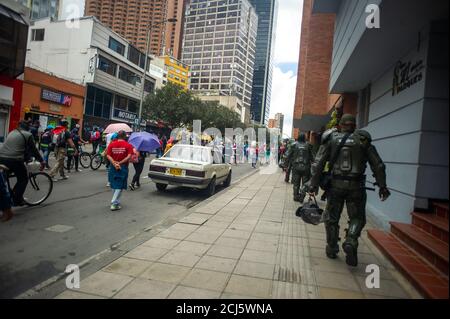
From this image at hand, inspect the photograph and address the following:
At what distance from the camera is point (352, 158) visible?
13.5ft

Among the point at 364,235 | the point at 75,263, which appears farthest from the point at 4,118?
the point at 364,235

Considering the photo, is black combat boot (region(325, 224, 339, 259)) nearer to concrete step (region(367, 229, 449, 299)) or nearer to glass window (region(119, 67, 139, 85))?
concrete step (region(367, 229, 449, 299))

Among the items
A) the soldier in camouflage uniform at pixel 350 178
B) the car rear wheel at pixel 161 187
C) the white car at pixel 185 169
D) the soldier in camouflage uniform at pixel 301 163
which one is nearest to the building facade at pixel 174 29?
the white car at pixel 185 169

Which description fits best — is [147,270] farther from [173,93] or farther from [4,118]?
[173,93]

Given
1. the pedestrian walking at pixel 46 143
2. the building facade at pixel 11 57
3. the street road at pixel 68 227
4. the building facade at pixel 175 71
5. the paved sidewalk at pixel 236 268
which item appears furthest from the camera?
the building facade at pixel 175 71

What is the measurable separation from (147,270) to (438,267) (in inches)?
128

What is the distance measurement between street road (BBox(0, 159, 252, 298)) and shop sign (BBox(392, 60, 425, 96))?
5338mm

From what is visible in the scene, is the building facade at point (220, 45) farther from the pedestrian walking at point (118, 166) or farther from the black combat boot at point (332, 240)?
the black combat boot at point (332, 240)

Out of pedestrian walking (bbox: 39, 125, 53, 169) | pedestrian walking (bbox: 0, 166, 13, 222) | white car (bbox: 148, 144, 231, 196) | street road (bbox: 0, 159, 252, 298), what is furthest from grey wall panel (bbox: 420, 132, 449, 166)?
pedestrian walking (bbox: 39, 125, 53, 169)

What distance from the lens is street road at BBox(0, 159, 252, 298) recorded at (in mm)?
3635

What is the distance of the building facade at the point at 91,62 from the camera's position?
3194 centimetres

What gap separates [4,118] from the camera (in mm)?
19812

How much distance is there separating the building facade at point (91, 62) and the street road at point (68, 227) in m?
23.4

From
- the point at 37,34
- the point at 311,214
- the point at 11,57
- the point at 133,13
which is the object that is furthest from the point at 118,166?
the point at 133,13
